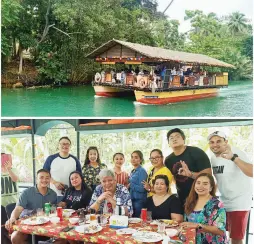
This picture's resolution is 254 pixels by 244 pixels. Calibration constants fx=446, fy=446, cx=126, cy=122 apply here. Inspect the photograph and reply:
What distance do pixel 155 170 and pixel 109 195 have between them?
0.34 m

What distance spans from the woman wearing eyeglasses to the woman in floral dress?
8.0 inches

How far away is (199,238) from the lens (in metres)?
2.64

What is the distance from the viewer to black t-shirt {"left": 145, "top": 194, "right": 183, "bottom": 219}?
2732 mm

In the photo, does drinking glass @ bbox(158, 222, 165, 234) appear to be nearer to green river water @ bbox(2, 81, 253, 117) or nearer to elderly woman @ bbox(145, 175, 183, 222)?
elderly woman @ bbox(145, 175, 183, 222)

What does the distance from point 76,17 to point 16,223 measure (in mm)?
1313

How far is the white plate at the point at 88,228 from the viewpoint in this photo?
100 inches

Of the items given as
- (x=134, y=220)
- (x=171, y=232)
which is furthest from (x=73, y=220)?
(x=171, y=232)

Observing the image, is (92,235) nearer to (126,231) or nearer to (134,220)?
(126,231)

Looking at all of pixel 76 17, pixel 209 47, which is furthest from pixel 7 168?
pixel 209 47

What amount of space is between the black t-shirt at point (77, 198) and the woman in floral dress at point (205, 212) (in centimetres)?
69

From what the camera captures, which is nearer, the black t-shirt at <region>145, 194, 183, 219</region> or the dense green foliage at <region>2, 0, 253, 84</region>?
the dense green foliage at <region>2, 0, 253, 84</region>

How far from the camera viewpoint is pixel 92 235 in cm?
252

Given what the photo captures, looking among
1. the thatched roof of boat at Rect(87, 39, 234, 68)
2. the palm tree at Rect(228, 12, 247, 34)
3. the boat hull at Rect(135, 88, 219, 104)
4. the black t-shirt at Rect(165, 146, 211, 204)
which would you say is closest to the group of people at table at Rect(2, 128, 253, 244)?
the black t-shirt at Rect(165, 146, 211, 204)

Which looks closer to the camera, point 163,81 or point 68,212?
point 163,81
